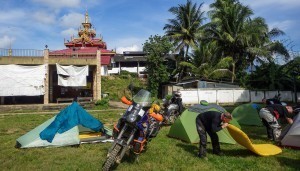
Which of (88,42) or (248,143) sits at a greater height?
(88,42)

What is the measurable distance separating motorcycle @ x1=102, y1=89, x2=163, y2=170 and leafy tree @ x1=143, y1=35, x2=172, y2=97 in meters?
26.6

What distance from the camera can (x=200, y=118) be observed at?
7.84 m

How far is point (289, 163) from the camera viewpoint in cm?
677

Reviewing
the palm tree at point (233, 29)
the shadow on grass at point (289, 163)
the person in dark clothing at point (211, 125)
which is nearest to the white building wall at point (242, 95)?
Answer: the palm tree at point (233, 29)

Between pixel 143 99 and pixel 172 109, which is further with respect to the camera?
pixel 172 109

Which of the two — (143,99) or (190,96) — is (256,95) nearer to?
(190,96)

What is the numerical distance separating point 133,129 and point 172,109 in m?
6.73

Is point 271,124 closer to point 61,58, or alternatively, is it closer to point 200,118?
point 200,118

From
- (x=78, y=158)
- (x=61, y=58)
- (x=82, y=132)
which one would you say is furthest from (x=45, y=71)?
(x=78, y=158)

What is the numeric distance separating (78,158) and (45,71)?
1929 cm

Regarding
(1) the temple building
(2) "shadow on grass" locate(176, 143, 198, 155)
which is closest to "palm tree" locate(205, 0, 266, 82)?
(1) the temple building

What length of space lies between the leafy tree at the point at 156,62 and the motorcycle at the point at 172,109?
1994cm

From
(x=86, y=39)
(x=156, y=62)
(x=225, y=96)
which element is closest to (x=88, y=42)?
(x=86, y=39)

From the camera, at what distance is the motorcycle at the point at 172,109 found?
1299cm
